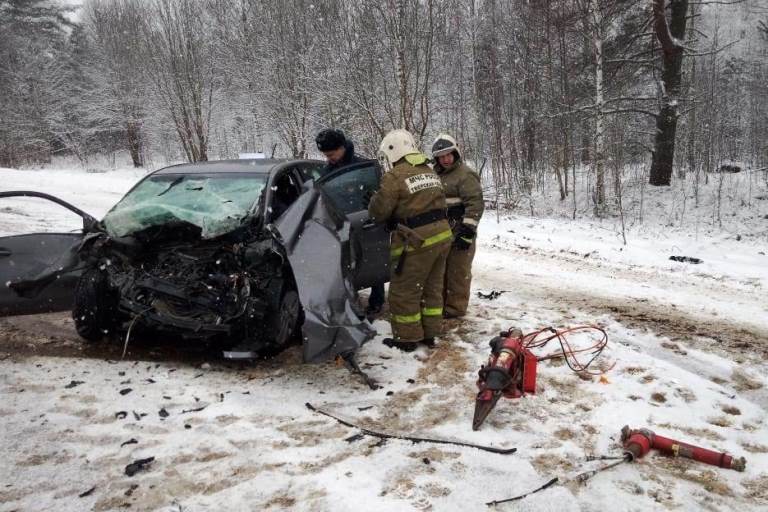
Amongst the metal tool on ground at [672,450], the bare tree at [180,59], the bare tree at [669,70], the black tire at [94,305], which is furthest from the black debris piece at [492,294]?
the bare tree at [180,59]

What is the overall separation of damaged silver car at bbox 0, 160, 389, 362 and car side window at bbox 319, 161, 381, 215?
6cm

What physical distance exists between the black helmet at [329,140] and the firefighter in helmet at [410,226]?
0.88 metres

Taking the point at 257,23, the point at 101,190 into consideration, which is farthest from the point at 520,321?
the point at 257,23

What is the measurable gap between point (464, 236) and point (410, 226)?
34.2 inches

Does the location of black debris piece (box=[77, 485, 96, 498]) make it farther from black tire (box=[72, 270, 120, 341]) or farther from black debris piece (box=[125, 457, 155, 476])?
black tire (box=[72, 270, 120, 341])

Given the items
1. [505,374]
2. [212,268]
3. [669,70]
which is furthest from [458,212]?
[669,70]

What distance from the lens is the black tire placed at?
13.7ft

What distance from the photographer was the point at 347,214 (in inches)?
192

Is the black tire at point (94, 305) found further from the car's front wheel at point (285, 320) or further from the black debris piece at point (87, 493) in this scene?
the black debris piece at point (87, 493)

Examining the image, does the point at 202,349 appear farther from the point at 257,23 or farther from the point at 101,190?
the point at 257,23

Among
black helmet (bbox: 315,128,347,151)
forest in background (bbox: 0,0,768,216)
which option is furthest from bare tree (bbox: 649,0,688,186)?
black helmet (bbox: 315,128,347,151)

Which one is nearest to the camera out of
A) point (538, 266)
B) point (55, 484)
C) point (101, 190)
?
point (55, 484)

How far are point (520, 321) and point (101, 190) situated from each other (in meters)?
15.2

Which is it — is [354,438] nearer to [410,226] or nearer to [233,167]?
[410,226]
